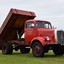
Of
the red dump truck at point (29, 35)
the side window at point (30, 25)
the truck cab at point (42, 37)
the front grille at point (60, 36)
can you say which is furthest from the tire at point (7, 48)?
the front grille at point (60, 36)

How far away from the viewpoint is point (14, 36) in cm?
2197

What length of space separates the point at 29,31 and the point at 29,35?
0.26 m

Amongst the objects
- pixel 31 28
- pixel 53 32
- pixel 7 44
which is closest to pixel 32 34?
pixel 31 28

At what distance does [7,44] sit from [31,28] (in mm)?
3018

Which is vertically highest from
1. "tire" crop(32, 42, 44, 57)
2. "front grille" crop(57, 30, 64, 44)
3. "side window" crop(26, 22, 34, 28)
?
"side window" crop(26, 22, 34, 28)

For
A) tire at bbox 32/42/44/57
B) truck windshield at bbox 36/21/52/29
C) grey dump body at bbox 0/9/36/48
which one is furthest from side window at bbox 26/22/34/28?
tire at bbox 32/42/44/57

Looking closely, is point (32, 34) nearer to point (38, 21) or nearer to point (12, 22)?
point (38, 21)

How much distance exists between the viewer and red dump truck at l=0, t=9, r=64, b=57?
59.2 feet

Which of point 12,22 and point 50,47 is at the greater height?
point 12,22

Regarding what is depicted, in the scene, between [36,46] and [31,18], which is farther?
[31,18]

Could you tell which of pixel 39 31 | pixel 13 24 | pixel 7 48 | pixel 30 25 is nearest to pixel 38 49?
pixel 39 31

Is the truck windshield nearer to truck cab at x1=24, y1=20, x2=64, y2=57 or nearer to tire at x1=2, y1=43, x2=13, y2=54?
truck cab at x1=24, y1=20, x2=64, y2=57

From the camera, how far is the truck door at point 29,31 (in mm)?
19084

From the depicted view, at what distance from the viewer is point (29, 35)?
63.6ft
